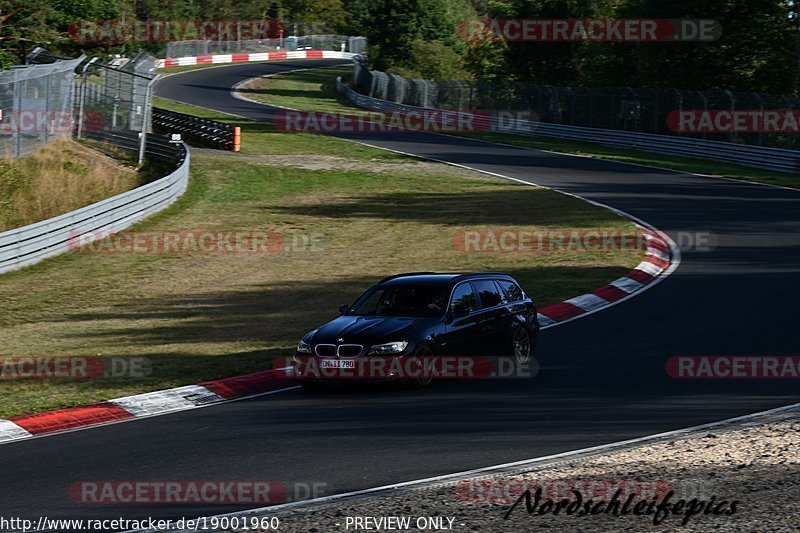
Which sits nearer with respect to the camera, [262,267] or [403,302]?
[403,302]

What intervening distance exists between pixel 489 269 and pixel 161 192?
1261 centimetres

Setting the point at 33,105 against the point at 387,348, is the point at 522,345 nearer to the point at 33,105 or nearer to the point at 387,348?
the point at 387,348

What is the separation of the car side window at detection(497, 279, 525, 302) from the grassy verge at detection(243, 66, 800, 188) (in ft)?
73.5

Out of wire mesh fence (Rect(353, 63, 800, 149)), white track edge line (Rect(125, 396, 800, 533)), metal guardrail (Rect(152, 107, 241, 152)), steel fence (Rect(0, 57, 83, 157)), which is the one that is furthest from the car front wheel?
metal guardrail (Rect(152, 107, 241, 152))

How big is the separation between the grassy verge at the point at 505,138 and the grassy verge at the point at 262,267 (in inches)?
320

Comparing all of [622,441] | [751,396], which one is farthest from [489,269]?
[622,441]

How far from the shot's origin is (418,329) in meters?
13.2

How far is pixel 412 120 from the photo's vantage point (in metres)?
59.8

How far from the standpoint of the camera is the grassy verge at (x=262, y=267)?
16297 mm

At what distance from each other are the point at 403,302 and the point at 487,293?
132 cm

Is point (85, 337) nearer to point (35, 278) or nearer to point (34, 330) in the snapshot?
point (34, 330)

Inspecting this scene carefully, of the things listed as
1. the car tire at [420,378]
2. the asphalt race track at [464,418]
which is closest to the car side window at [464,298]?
the car tire at [420,378]

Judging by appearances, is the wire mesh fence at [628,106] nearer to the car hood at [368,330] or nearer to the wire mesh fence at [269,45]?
the car hood at [368,330]

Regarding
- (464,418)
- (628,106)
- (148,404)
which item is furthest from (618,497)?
(628,106)
